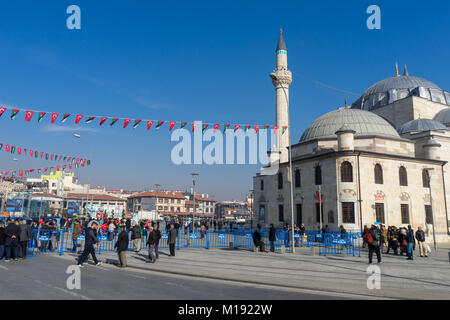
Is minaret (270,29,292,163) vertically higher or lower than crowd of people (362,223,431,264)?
higher

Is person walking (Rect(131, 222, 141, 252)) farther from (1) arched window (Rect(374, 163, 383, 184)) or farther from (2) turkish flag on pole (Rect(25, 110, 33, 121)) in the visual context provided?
(1) arched window (Rect(374, 163, 383, 184))

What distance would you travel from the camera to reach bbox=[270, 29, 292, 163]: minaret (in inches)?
1510

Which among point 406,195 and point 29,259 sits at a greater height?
point 406,195

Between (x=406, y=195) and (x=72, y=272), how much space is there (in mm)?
27112

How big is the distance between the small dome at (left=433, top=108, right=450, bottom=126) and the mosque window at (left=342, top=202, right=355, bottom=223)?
80.5 ft

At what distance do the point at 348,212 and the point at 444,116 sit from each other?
26.4 metres

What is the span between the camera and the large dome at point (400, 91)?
4553 cm

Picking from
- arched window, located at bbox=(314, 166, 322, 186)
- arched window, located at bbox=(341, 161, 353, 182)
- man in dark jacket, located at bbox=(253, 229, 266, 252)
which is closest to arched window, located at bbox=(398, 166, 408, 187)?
arched window, located at bbox=(341, 161, 353, 182)

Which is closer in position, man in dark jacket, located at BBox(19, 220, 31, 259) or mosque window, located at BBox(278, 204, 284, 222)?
man in dark jacket, located at BBox(19, 220, 31, 259)

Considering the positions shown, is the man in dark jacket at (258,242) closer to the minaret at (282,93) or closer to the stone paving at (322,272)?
the stone paving at (322,272)

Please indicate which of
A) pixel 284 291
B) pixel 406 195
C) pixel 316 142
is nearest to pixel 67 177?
pixel 316 142
